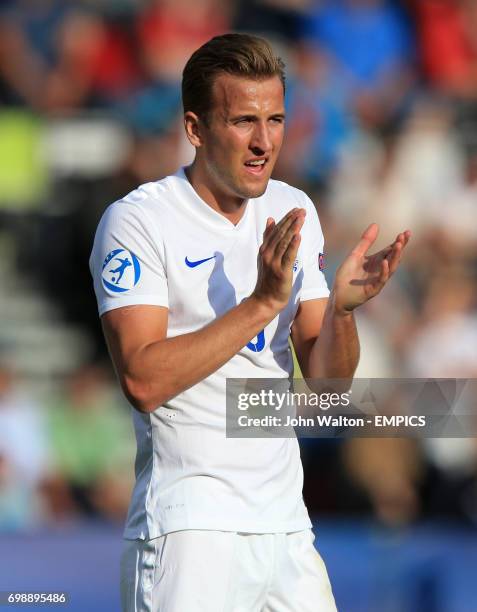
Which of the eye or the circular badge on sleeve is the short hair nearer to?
the eye

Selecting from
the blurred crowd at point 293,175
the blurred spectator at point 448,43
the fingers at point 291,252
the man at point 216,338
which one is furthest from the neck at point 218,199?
the blurred spectator at point 448,43

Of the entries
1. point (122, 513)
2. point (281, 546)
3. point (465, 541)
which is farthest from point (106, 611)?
point (281, 546)

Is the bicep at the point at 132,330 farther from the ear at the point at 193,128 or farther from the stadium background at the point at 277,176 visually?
the stadium background at the point at 277,176

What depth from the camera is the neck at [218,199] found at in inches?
131

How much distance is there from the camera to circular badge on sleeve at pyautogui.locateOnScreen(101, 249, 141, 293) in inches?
122

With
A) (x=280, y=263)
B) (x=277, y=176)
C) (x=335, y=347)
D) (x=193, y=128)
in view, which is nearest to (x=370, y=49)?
(x=277, y=176)

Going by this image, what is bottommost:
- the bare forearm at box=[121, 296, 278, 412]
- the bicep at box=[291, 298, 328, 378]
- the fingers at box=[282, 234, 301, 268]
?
the bare forearm at box=[121, 296, 278, 412]

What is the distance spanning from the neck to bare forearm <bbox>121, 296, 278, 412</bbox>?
0.46 meters

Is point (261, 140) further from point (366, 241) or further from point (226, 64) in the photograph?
point (366, 241)

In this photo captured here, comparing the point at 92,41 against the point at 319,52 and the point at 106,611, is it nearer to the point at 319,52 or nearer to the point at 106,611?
the point at 319,52

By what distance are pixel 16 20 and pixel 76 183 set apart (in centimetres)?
137

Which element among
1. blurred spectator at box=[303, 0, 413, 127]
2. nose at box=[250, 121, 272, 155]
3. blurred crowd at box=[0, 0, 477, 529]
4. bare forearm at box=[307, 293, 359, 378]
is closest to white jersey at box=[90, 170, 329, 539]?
bare forearm at box=[307, 293, 359, 378]

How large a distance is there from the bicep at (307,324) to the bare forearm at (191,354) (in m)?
0.49

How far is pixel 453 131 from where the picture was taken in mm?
8234
